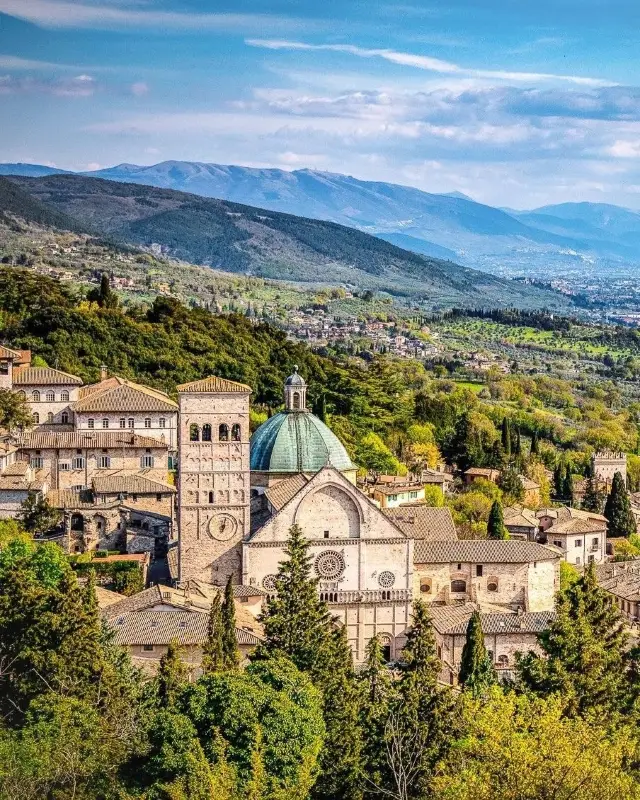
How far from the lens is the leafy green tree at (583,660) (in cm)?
4081

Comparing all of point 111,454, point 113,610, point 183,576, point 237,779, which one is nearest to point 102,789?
point 237,779

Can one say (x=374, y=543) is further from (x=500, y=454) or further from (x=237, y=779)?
(x=500, y=454)

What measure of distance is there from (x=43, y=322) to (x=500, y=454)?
3371cm

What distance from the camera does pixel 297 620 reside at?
42.7 metres

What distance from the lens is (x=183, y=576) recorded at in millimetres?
52125

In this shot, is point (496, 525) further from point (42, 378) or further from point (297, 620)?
point (297, 620)

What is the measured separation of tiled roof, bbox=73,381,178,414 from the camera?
234ft

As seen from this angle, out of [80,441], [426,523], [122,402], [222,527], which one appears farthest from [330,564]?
[122,402]


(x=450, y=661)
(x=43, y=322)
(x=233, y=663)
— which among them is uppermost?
(x=43, y=322)

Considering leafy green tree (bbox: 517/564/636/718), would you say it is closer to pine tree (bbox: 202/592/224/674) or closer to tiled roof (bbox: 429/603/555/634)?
tiled roof (bbox: 429/603/555/634)

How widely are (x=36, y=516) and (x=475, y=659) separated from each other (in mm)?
20933

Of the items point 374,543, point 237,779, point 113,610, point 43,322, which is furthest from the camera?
point 43,322

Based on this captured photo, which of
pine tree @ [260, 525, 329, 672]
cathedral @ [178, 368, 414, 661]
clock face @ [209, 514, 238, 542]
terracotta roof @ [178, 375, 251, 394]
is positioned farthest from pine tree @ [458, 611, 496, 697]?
terracotta roof @ [178, 375, 251, 394]

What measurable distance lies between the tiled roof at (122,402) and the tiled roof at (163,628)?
25669 millimetres
